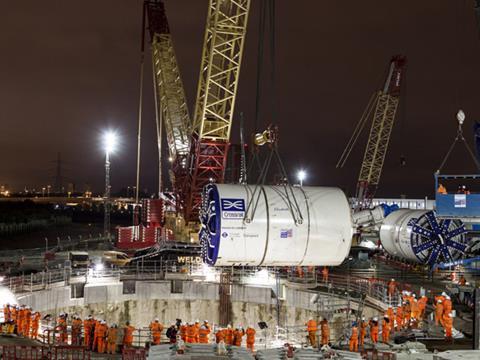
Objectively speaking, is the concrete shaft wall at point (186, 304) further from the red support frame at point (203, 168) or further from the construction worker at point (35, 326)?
the red support frame at point (203, 168)

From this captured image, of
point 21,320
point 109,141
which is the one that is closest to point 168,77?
point 109,141

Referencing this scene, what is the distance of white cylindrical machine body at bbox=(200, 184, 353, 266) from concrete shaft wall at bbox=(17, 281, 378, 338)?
12.8 metres

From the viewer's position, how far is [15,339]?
53.1 ft

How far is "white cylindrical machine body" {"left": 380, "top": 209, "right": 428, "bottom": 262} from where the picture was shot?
30.0 meters

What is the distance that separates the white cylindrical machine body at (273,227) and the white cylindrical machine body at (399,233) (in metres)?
18.0

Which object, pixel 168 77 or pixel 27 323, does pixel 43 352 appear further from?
pixel 168 77

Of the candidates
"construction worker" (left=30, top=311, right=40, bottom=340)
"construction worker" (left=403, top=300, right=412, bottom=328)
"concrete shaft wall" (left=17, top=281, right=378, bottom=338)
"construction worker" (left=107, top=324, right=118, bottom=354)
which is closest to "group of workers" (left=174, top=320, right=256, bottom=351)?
"construction worker" (left=107, top=324, right=118, bottom=354)

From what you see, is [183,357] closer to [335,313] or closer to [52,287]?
[335,313]

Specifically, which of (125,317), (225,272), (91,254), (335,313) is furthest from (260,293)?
(91,254)

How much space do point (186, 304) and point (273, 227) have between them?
1785 centimetres

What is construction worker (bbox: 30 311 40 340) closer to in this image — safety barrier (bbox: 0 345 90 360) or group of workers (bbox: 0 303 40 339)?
group of workers (bbox: 0 303 40 339)

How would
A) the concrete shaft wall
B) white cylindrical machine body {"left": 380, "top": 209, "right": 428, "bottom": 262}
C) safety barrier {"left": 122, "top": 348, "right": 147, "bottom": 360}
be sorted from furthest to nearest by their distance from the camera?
white cylindrical machine body {"left": 380, "top": 209, "right": 428, "bottom": 262}, the concrete shaft wall, safety barrier {"left": 122, "top": 348, "right": 147, "bottom": 360}

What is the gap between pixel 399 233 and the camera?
101ft

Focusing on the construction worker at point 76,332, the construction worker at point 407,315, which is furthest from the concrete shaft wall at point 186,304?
the construction worker at point 76,332
